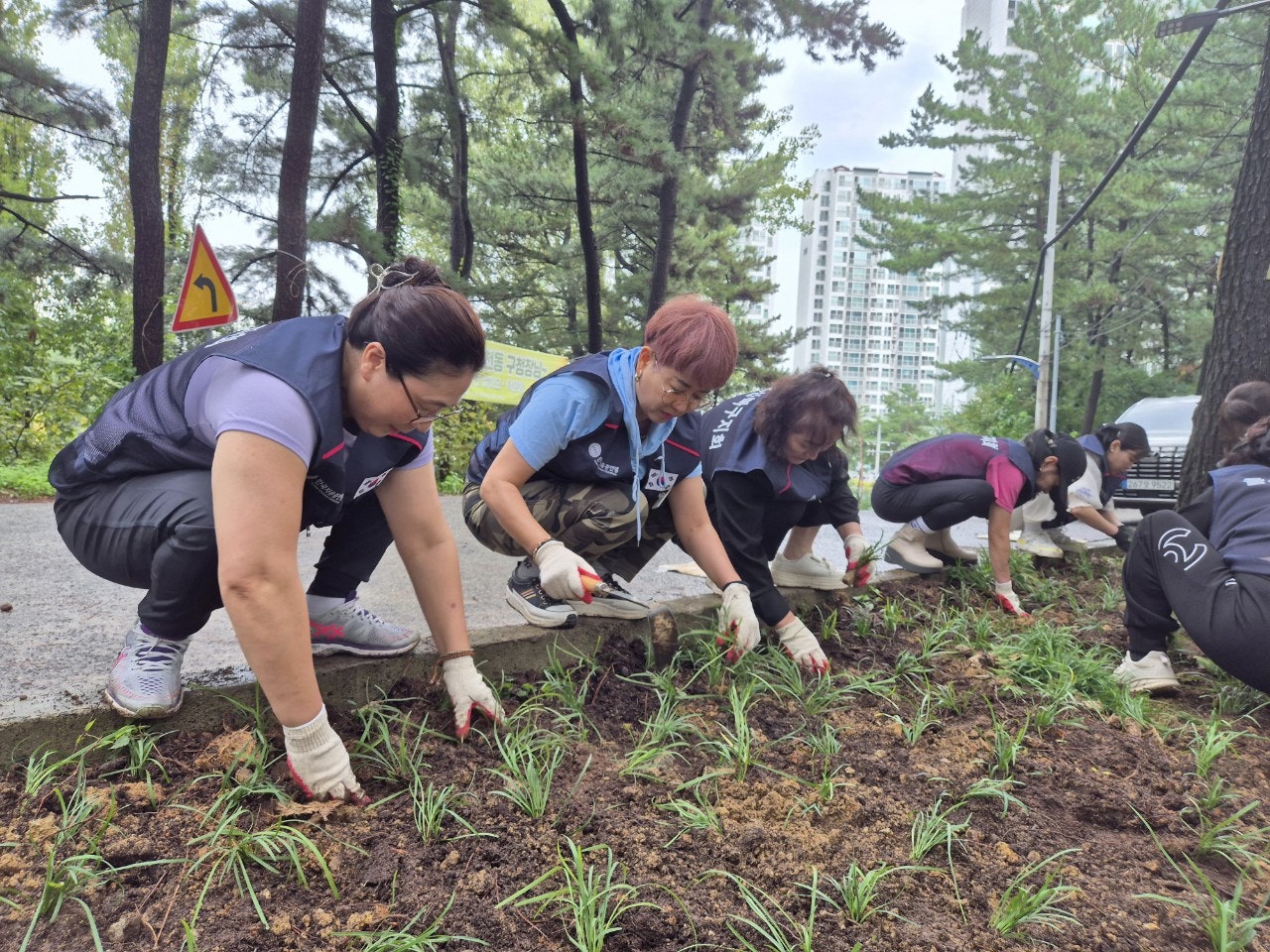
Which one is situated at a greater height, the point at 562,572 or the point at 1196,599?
the point at 562,572

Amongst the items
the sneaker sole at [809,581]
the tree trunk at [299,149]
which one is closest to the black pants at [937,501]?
the sneaker sole at [809,581]

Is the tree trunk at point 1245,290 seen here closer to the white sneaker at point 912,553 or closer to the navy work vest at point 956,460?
the navy work vest at point 956,460

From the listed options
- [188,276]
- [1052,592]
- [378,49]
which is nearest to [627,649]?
[1052,592]

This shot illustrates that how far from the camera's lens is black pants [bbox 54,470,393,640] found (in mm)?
1614

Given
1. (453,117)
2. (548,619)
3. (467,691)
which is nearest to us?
(467,691)

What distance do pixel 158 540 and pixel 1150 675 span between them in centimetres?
294

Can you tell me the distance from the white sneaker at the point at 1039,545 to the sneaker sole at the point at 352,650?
3.83 m

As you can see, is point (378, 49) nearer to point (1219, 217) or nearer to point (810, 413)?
point (810, 413)

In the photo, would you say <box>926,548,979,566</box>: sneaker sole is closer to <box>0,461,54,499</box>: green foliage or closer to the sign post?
the sign post

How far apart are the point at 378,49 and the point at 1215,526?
31.7ft

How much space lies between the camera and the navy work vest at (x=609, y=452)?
96.6 inches

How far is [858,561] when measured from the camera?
10.9 ft

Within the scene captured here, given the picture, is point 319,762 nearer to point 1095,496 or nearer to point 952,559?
point 952,559

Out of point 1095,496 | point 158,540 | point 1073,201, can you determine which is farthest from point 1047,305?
point 158,540
